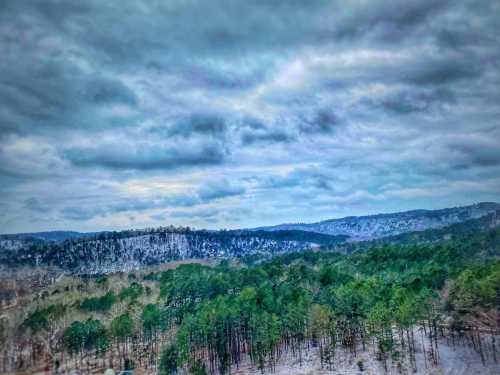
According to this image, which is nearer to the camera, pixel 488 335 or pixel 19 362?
pixel 488 335

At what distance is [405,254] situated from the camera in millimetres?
162000

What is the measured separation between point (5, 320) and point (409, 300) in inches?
3984

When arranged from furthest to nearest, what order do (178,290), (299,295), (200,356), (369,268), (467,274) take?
(369,268) < (178,290) < (299,295) < (200,356) < (467,274)

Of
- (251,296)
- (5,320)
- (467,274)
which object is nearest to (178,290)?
(251,296)

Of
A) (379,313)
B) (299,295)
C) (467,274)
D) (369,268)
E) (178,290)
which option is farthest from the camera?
(369,268)

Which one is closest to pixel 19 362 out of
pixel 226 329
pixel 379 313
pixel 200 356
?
pixel 200 356

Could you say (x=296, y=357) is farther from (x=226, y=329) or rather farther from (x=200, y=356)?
(x=200, y=356)

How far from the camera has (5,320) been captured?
102 m

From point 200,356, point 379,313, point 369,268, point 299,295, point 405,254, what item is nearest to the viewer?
point 379,313

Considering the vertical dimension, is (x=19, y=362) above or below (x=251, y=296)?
below

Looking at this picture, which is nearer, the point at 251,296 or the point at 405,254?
the point at 251,296

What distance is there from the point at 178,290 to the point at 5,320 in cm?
4854

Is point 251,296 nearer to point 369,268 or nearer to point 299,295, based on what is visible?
point 299,295

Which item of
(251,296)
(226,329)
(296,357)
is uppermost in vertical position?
(251,296)
